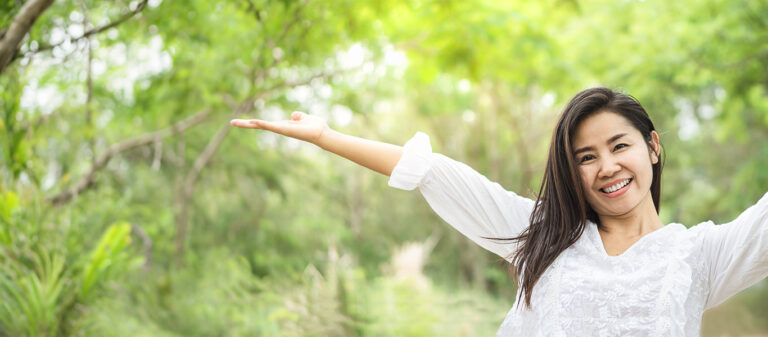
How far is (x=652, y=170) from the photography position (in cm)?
162

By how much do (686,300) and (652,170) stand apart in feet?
1.17

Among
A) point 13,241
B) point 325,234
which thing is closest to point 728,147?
point 325,234

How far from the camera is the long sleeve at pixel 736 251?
4.41 feet

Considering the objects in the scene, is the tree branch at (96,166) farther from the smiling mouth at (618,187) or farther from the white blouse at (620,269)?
the smiling mouth at (618,187)

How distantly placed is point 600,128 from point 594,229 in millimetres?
250

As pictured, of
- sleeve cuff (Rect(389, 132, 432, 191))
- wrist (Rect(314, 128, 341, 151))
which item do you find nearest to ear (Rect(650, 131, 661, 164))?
sleeve cuff (Rect(389, 132, 432, 191))

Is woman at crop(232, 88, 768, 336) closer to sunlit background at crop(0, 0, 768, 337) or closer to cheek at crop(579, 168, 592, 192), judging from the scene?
cheek at crop(579, 168, 592, 192)

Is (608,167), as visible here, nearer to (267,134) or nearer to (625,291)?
(625,291)

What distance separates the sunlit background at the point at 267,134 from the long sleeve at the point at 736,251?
48 cm

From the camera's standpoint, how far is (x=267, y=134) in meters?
10.4

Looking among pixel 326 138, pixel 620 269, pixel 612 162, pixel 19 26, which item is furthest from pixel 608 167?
pixel 19 26

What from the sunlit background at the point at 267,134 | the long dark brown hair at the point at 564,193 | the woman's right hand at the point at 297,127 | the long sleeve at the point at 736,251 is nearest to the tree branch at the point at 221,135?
the sunlit background at the point at 267,134

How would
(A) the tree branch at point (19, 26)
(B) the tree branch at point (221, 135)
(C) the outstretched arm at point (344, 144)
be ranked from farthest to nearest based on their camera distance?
(B) the tree branch at point (221, 135) < (A) the tree branch at point (19, 26) < (C) the outstretched arm at point (344, 144)

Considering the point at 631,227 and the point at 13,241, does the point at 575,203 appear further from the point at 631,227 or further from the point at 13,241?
the point at 13,241
